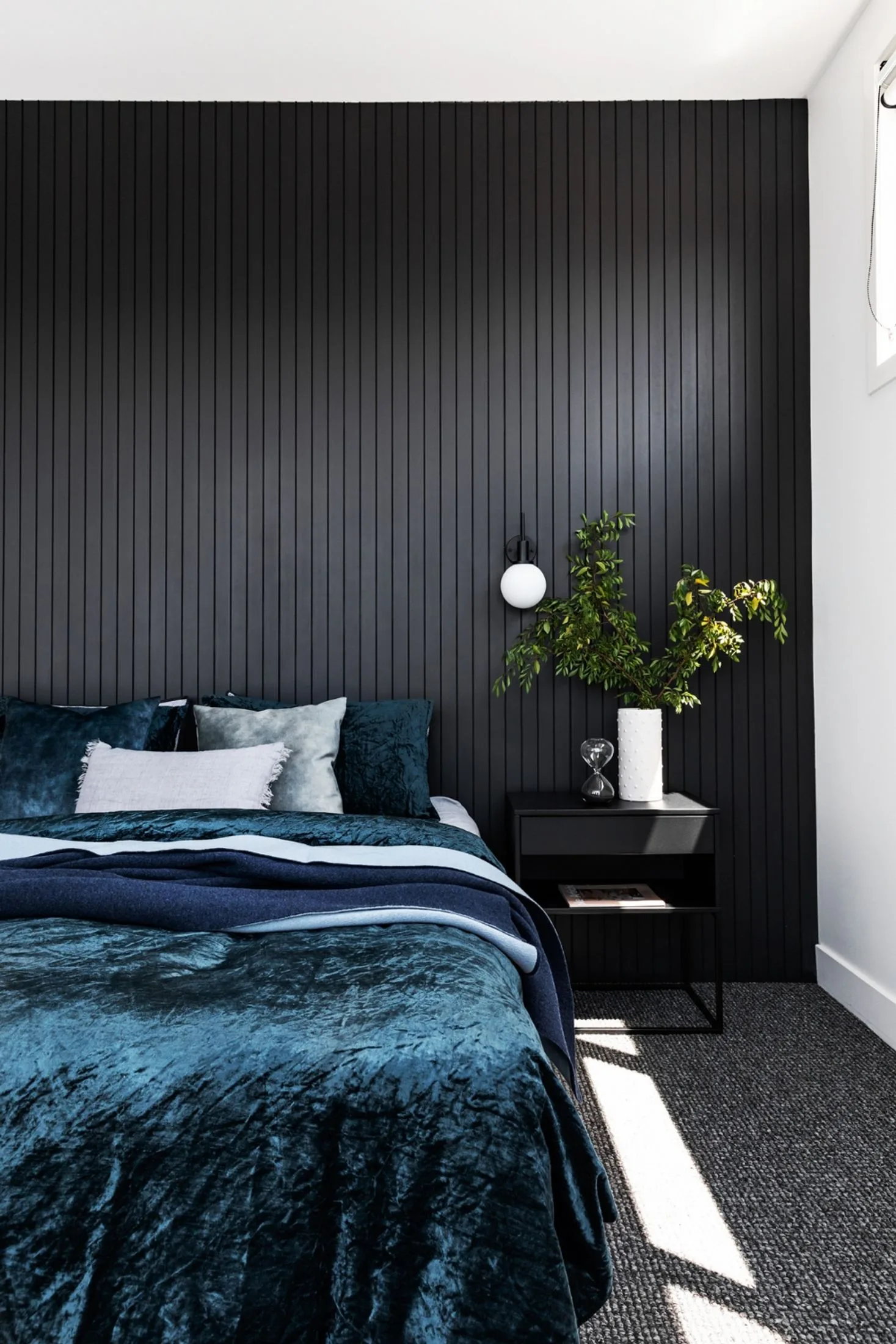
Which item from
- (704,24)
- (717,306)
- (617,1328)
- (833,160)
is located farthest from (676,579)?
(617,1328)

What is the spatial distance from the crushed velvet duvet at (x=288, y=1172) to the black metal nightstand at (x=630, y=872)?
4.99 feet

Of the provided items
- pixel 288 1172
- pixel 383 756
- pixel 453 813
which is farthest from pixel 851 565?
pixel 288 1172

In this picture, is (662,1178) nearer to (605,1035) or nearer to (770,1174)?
(770,1174)

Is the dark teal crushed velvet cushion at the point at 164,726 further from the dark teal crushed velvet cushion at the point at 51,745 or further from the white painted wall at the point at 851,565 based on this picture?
the white painted wall at the point at 851,565

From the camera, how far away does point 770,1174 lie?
191cm

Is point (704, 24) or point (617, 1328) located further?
point (704, 24)

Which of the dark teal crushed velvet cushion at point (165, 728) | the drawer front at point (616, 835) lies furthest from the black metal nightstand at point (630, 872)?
the dark teal crushed velvet cushion at point (165, 728)

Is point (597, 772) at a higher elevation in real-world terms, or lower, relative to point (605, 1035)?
higher

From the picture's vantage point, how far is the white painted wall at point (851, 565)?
2676mm

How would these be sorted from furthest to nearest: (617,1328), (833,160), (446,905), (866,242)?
(833,160), (866,242), (446,905), (617,1328)

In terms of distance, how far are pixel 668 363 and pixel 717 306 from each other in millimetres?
274

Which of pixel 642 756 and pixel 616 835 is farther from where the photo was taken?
pixel 642 756

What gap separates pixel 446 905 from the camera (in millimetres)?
1597

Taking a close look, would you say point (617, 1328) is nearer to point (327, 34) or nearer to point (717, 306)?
point (717, 306)
